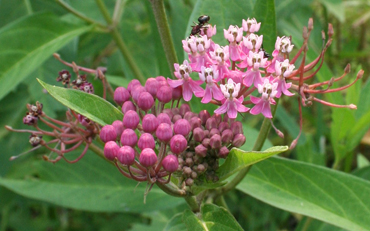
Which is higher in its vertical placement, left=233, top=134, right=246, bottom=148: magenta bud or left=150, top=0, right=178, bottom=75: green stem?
left=150, top=0, right=178, bottom=75: green stem

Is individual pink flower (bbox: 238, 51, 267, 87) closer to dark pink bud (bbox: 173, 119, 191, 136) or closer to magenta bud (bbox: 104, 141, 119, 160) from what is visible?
dark pink bud (bbox: 173, 119, 191, 136)

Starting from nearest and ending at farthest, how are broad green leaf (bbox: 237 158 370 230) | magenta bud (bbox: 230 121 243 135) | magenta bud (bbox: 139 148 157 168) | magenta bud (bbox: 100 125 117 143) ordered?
1. magenta bud (bbox: 139 148 157 168)
2. magenta bud (bbox: 100 125 117 143)
3. magenta bud (bbox: 230 121 243 135)
4. broad green leaf (bbox: 237 158 370 230)

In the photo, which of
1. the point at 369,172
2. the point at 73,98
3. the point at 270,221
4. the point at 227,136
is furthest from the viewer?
the point at 270,221

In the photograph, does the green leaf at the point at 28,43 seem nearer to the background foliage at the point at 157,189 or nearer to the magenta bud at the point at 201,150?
the background foliage at the point at 157,189

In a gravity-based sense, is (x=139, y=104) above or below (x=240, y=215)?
above

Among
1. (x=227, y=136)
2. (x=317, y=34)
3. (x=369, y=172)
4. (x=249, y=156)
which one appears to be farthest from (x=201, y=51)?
(x=317, y=34)

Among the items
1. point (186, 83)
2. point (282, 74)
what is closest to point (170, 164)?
point (186, 83)

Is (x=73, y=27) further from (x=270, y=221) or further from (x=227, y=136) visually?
(x=270, y=221)

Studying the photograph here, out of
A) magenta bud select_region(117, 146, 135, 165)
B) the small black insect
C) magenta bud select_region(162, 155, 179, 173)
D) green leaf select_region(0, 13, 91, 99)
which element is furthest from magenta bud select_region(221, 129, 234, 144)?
green leaf select_region(0, 13, 91, 99)
